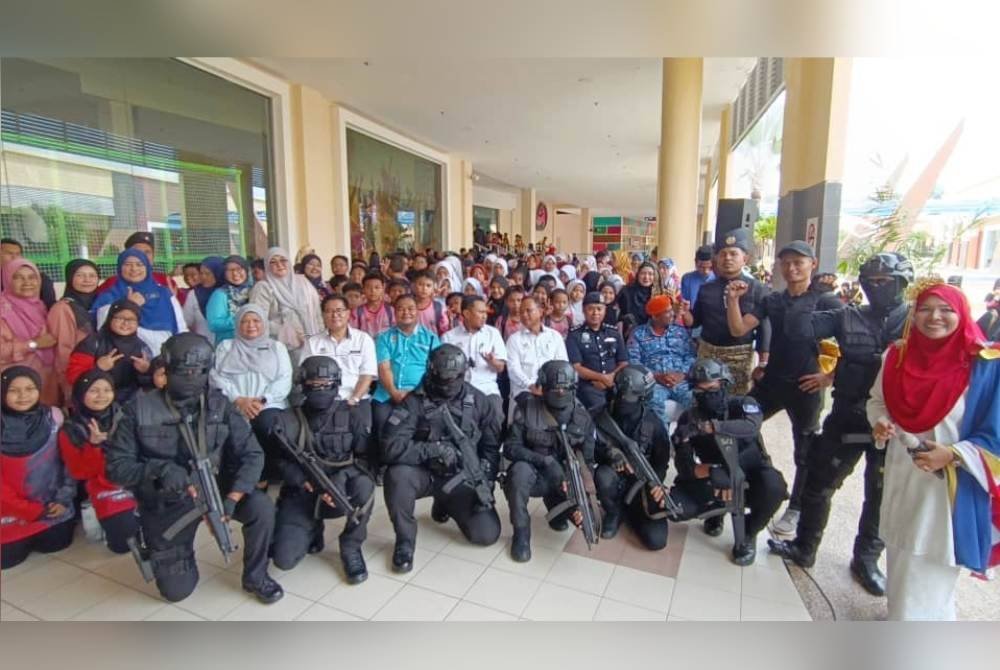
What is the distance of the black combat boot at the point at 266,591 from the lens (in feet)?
7.64

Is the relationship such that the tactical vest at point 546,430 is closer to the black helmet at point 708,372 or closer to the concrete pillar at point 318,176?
the black helmet at point 708,372

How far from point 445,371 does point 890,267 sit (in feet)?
6.84

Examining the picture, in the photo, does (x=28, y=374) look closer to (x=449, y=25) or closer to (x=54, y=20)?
(x=54, y=20)

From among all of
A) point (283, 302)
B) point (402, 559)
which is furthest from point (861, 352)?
point (283, 302)

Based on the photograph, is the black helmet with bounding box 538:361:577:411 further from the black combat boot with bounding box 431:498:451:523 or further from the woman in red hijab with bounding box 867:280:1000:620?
the woman in red hijab with bounding box 867:280:1000:620

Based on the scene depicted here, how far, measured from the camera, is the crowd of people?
193 cm

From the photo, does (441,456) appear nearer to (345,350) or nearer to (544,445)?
(544,445)

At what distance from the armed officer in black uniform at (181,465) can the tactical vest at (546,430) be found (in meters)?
1.32

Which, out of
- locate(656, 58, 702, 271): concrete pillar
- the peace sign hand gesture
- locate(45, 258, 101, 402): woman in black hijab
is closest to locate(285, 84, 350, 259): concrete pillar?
locate(45, 258, 101, 402): woman in black hijab

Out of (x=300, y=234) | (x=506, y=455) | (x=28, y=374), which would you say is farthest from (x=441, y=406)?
(x=300, y=234)

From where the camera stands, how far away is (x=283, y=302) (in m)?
3.74

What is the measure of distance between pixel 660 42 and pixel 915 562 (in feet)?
6.61

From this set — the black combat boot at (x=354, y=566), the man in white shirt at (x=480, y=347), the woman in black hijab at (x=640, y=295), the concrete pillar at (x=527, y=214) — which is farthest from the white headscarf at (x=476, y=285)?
the concrete pillar at (x=527, y=214)

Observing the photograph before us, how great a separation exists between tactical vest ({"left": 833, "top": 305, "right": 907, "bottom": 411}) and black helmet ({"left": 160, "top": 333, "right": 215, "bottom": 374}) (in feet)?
9.29
